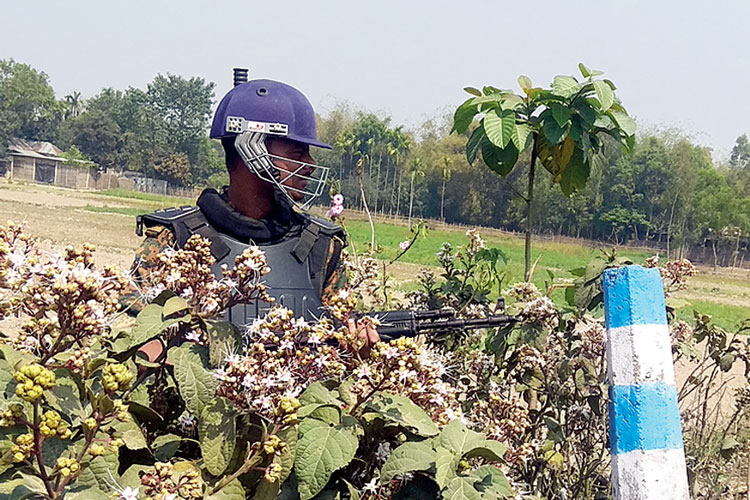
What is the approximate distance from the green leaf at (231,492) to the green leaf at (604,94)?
1718 mm

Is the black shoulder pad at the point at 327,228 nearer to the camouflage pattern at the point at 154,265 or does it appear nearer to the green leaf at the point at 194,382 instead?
the camouflage pattern at the point at 154,265

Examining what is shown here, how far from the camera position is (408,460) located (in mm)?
A: 1083

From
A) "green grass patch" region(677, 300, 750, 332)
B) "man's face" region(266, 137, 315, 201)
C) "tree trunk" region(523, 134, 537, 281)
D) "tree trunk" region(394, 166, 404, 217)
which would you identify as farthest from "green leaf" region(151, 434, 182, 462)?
"tree trunk" region(394, 166, 404, 217)

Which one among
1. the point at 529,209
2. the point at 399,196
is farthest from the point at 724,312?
the point at 399,196

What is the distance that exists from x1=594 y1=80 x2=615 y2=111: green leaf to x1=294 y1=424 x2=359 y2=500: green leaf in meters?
1.59

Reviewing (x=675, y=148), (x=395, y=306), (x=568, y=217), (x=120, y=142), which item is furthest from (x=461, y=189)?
(x=395, y=306)

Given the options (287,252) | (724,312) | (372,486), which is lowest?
(724,312)

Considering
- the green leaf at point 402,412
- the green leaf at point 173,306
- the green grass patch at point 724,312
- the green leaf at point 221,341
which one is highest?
the green leaf at point 173,306

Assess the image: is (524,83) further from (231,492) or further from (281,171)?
(231,492)

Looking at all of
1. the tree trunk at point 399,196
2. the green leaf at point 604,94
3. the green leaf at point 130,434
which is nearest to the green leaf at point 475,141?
the green leaf at point 604,94

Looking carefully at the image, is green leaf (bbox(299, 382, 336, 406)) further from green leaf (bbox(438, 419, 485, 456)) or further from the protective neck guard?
the protective neck guard

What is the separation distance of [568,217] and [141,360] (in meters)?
47.0

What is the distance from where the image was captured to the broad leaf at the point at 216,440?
1.00 meters

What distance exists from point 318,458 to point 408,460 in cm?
14
